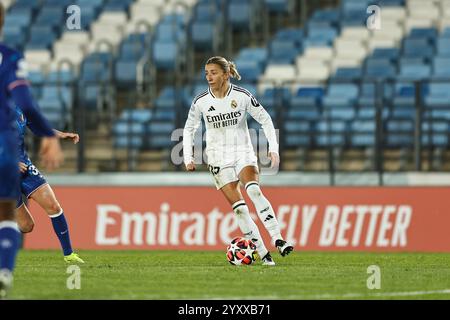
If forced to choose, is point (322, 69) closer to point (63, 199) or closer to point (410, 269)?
point (63, 199)

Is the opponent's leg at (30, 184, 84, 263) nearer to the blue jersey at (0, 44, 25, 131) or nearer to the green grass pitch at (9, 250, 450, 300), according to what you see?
the green grass pitch at (9, 250, 450, 300)

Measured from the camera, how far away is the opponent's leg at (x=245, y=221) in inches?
549

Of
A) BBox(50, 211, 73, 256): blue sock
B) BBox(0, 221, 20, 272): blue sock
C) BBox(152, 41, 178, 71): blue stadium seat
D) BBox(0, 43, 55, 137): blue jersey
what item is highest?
BBox(152, 41, 178, 71): blue stadium seat

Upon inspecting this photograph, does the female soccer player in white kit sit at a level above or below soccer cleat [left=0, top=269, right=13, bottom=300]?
above

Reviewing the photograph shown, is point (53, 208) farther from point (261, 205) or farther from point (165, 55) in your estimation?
point (165, 55)

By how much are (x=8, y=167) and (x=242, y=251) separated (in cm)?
496

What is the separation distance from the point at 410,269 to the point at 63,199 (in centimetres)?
855

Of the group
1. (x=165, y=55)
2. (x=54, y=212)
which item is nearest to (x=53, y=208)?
(x=54, y=212)

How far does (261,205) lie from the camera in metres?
13.9

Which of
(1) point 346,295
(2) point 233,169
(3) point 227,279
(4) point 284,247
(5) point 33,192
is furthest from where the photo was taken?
(5) point 33,192

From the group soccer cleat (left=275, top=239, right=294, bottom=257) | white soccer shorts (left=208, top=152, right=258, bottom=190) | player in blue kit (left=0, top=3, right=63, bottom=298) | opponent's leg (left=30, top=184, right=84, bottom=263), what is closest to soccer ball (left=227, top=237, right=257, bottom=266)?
soccer cleat (left=275, top=239, right=294, bottom=257)

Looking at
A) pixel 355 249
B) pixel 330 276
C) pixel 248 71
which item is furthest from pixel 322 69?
pixel 330 276

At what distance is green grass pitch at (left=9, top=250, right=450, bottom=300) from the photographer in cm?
1049

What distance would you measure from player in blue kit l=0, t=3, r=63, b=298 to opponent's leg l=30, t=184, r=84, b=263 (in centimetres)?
448
